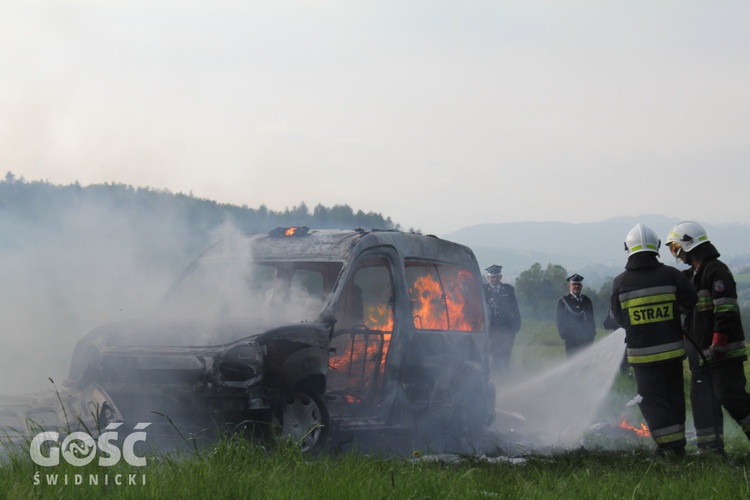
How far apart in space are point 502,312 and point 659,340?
24.4 feet

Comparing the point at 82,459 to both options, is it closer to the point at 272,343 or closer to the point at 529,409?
the point at 272,343

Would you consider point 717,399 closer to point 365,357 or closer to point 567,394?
point 365,357

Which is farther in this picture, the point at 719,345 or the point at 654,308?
the point at 719,345

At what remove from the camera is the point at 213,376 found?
714 cm

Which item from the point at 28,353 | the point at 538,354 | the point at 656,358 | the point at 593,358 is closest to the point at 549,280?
the point at 538,354

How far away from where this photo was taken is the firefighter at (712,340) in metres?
8.58

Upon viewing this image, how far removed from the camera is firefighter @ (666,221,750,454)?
338 inches

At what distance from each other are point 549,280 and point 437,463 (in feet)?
203

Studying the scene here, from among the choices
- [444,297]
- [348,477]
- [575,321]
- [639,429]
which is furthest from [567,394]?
[348,477]

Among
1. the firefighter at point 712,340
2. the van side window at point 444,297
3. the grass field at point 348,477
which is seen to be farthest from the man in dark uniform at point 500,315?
the grass field at point 348,477

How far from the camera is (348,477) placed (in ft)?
18.5

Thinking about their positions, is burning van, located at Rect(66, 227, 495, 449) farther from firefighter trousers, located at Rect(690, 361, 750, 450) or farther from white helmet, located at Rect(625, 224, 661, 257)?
firefighter trousers, located at Rect(690, 361, 750, 450)

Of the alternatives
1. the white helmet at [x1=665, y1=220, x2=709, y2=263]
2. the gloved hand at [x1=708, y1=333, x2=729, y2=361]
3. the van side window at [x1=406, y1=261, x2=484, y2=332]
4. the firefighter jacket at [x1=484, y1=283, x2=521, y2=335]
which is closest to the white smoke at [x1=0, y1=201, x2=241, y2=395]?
the van side window at [x1=406, y1=261, x2=484, y2=332]

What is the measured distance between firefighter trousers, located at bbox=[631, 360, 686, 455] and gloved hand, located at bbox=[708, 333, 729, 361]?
0.66 meters
